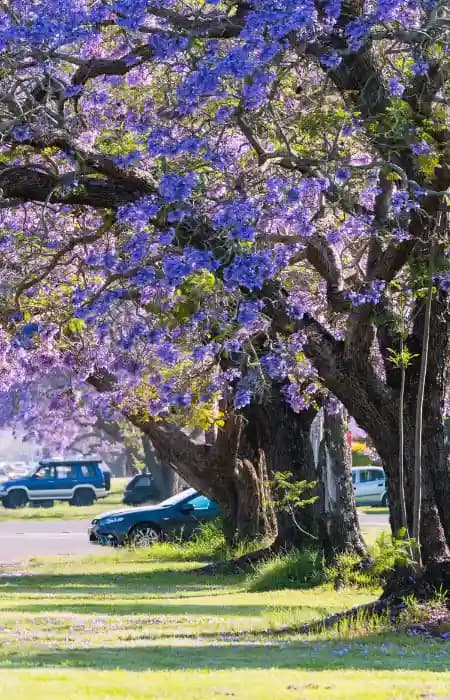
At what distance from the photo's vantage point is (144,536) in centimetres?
2791

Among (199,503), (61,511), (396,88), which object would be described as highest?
(396,88)

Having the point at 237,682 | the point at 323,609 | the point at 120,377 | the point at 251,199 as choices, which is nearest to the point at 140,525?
the point at 120,377

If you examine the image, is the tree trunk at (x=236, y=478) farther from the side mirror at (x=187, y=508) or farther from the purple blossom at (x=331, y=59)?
the purple blossom at (x=331, y=59)

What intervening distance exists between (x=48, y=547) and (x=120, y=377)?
36.3 ft

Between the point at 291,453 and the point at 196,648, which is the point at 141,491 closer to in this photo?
Answer: the point at 291,453

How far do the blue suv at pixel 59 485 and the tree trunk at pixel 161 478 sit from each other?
2.21m

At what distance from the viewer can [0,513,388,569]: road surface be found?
27859 millimetres

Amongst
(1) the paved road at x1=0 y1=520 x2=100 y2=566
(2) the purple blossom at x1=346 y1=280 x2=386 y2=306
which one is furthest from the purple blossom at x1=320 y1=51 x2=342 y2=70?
(1) the paved road at x1=0 y1=520 x2=100 y2=566

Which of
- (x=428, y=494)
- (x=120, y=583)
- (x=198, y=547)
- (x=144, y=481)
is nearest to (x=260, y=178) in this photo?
(x=428, y=494)

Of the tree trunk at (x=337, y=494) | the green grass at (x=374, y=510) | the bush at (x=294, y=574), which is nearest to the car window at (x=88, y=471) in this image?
the green grass at (x=374, y=510)

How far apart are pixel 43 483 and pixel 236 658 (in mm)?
42843

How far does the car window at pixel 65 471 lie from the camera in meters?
52.8

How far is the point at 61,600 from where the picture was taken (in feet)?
57.0

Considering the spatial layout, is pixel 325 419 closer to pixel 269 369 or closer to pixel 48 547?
pixel 269 369
